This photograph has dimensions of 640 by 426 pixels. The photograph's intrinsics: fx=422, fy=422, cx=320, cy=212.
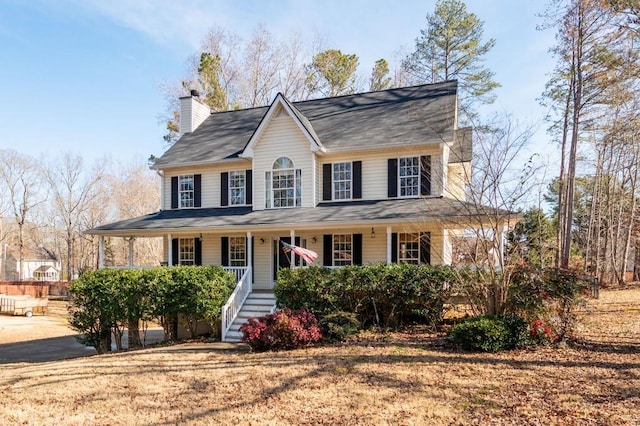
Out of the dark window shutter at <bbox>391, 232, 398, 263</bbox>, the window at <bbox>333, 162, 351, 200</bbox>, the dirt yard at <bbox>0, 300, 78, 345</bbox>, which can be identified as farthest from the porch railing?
the dirt yard at <bbox>0, 300, 78, 345</bbox>

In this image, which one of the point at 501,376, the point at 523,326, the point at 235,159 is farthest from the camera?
the point at 235,159

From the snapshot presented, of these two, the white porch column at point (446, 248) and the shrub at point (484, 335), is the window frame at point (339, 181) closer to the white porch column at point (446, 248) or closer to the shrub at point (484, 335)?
the white porch column at point (446, 248)

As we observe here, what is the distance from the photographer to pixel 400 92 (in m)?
18.5

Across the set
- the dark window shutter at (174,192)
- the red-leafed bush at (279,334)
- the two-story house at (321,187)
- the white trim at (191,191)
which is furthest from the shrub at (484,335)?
the dark window shutter at (174,192)

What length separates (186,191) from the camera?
1859cm

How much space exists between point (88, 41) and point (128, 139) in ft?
58.5

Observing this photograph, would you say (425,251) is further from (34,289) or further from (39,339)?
(34,289)

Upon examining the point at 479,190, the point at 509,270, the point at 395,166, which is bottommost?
the point at 509,270

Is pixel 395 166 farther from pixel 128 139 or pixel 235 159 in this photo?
pixel 128 139

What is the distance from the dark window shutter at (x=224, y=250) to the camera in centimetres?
1725

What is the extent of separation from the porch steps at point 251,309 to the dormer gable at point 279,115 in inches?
219

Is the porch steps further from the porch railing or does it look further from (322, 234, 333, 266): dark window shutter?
(322, 234, 333, 266): dark window shutter

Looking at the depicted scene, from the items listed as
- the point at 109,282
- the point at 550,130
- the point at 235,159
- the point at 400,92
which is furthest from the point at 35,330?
the point at 550,130

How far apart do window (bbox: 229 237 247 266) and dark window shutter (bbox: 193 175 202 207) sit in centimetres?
248
